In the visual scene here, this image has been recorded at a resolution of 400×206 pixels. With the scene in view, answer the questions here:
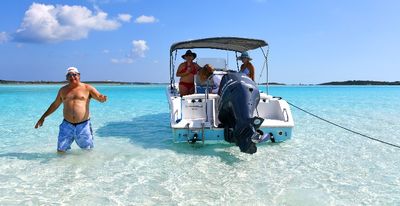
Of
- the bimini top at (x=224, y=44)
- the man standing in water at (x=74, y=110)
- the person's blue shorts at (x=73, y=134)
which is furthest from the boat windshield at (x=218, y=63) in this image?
the person's blue shorts at (x=73, y=134)

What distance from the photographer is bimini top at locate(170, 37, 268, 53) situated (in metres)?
8.34

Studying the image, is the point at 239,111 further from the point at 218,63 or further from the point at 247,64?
the point at 218,63

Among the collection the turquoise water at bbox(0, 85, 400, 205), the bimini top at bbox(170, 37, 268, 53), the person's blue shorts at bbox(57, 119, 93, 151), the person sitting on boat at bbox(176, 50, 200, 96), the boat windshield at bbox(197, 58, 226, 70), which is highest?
the bimini top at bbox(170, 37, 268, 53)

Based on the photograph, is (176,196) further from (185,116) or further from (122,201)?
(185,116)

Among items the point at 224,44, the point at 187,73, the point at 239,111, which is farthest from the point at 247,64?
the point at 239,111

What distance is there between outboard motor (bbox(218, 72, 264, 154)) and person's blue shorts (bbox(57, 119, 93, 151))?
2297 millimetres

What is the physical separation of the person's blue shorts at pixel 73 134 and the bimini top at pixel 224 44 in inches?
146

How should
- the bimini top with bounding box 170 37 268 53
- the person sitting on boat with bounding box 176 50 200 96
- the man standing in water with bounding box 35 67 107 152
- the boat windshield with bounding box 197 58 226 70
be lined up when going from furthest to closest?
1. the boat windshield with bounding box 197 58 226 70
2. the bimini top with bounding box 170 37 268 53
3. the person sitting on boat with bounding box 176 50 200 96
4. the man standing in water with bounding box 35 67 107 152

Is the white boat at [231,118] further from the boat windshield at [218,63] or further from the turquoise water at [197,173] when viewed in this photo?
the boat windshield at [218,63]

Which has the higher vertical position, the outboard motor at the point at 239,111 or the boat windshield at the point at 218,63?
the boat windshield at the point at 218,63

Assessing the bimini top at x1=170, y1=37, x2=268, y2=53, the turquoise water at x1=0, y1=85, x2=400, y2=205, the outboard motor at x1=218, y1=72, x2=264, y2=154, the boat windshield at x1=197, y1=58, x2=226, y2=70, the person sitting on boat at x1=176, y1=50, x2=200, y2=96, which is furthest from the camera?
the boat windshield at x1=197, y1=58, x2=226, y2=70

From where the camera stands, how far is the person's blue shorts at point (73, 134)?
19.0 ft

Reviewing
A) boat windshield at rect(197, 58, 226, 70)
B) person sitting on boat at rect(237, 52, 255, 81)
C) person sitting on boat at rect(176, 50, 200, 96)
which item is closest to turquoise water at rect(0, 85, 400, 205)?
person sitting on boat at rect(176, 50, 200, 96)

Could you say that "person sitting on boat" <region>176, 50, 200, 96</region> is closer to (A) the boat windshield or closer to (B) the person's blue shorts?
(A) the boat windshield
